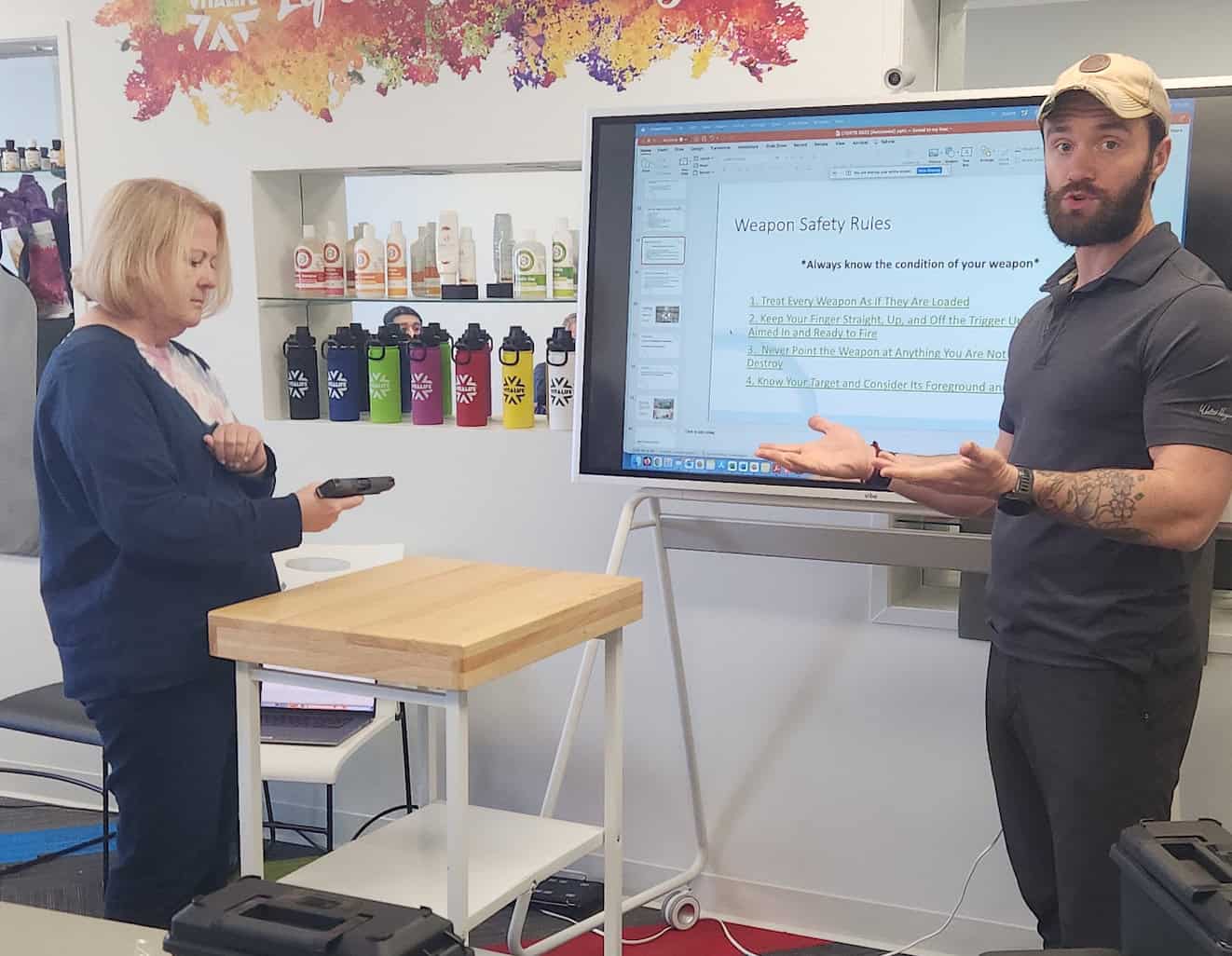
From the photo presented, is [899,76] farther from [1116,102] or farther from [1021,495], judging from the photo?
[1021,495]

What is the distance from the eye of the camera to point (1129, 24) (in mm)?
4320

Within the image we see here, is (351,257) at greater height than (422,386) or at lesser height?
greater

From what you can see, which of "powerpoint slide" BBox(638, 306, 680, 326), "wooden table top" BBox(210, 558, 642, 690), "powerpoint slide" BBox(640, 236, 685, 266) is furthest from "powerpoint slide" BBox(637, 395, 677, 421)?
"wooden table top" BBox(210, 558, 642, 690)

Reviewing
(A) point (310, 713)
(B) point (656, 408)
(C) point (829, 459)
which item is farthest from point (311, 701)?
(C) point (829, 459)

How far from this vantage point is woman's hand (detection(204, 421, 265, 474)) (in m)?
1.88

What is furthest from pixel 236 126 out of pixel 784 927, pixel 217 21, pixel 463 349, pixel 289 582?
Result: pixel 784 927

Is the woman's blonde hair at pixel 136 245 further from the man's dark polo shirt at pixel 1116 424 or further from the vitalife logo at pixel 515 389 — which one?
the man's dark polo shirt at pixel 1116 424

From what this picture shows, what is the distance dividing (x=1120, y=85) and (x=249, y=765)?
1476 millimetres

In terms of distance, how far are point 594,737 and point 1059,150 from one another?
67.0 inches

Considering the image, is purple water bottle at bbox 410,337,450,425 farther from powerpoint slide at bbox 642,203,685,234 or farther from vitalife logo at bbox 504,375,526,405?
powerpoint slide at bbox 642,203,685,234

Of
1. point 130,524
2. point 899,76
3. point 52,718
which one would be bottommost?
point 52,718

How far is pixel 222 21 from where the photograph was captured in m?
3.00

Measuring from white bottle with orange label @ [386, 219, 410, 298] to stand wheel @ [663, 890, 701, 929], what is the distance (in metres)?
1.49

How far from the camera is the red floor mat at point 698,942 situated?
8.83 ft
